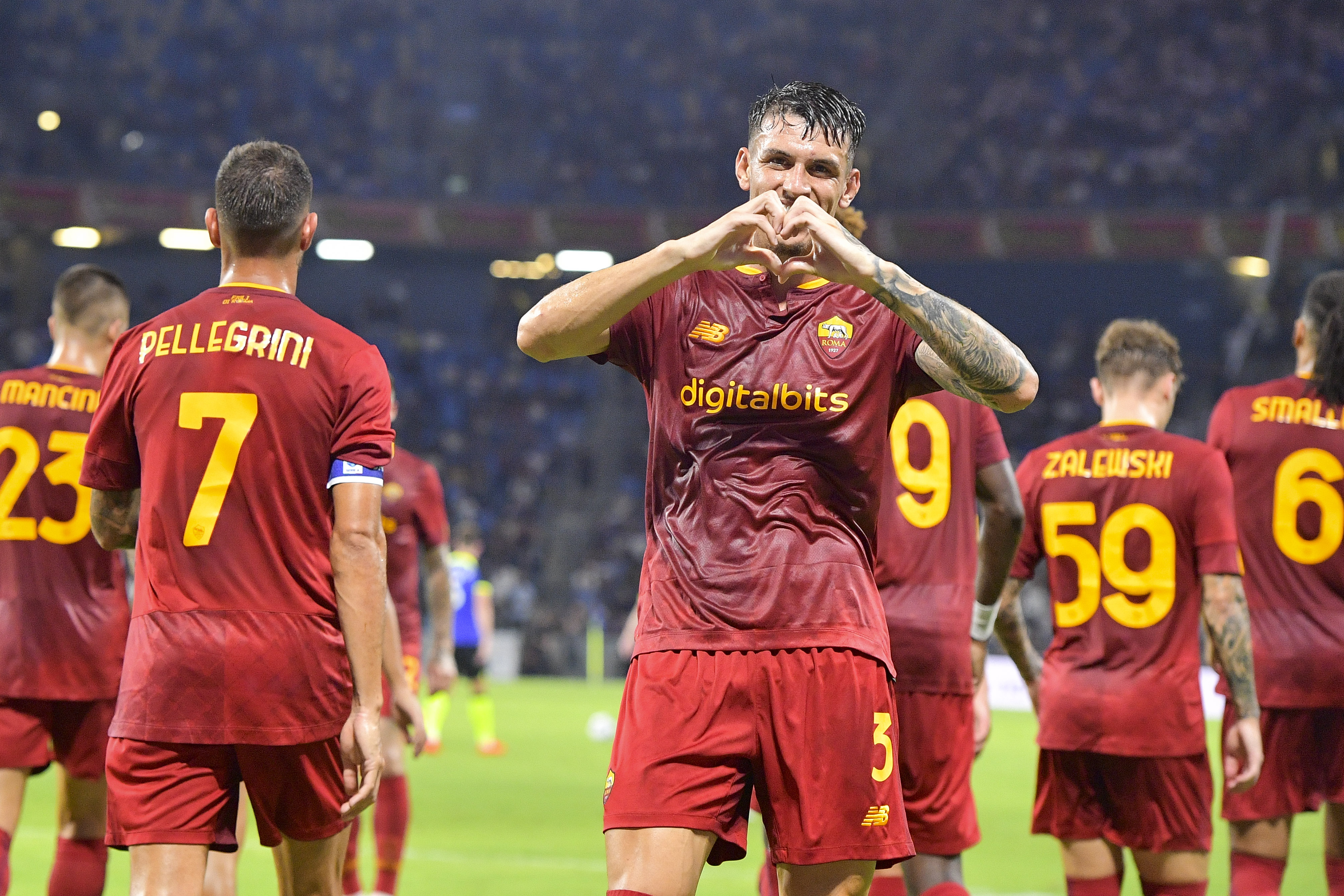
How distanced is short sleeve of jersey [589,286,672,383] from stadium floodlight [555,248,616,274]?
2687cm

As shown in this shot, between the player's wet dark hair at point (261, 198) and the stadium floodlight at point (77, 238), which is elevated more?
the stadium floodlight at point (77, 238)

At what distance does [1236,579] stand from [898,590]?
3.80 ft

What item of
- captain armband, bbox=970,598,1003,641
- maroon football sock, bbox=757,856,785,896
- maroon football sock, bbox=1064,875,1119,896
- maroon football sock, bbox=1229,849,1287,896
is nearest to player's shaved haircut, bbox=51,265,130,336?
maroon football sock, bbox=757,856,785,896

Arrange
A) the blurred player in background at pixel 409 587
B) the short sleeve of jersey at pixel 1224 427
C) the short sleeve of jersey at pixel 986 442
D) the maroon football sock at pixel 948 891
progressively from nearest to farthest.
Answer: the maroon football sock at pixel 948 891
the short sleeve of jersey at pixel 986 442
the short sleeve of jersey at pixel 1224 427
the blurred player in background at pixel 409 587

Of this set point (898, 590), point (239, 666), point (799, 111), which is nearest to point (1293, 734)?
point (898, 590)

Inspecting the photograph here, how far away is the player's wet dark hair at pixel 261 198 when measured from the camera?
3.61 meters

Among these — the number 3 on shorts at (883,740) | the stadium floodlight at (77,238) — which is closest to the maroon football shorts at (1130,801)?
the number 3 on shorts at (883,740)

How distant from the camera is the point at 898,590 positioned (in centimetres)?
496

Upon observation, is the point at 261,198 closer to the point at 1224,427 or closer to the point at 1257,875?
the point at 1224,427

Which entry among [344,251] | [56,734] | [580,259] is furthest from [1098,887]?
[344,251]

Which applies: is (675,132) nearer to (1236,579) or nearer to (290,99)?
(290,99)

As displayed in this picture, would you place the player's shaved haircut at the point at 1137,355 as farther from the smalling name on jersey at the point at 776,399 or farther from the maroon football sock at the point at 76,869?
the maroon football sock at the point at 76,869

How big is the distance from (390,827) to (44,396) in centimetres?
271

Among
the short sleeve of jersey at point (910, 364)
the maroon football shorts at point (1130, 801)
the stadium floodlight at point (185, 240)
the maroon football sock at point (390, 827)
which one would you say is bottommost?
the maroon football sock at point (390, 827)
